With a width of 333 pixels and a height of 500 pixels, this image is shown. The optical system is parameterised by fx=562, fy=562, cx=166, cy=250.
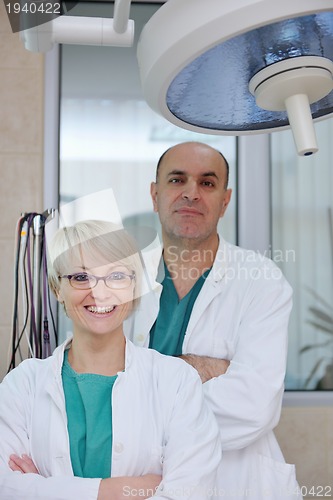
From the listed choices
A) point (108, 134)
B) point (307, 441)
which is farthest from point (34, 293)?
point (307, 441)

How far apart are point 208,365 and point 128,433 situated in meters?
0.29

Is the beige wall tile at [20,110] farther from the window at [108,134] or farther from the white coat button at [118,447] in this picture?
the white coat button at [118,447]

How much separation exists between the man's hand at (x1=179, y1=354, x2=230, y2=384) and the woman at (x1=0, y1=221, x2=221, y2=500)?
163 millimetres

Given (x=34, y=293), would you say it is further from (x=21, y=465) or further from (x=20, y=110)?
(x=20, y=110)

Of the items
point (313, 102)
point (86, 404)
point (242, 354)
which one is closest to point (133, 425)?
point (86, 404)

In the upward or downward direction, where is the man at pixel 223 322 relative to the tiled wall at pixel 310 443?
upward

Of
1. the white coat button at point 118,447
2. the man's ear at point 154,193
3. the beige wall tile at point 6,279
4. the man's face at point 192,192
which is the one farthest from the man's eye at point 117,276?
the beige wall tile at point 6,279

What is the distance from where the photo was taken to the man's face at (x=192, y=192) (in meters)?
1.23

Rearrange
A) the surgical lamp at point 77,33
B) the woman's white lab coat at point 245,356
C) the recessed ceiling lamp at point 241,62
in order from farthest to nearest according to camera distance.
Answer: the woman's white lab coat at point 245,356, the surgical lamp at point 77,33, the recessed ceiling lamp at point 241,62

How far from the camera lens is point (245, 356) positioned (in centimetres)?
106

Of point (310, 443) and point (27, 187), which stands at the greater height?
point (27, 187)

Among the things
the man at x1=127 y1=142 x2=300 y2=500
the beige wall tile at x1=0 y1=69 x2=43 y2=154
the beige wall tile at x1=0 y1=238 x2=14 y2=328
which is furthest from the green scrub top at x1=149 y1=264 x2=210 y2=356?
the beige wall tile at x1=0 y1=69 x2=43 y2=154

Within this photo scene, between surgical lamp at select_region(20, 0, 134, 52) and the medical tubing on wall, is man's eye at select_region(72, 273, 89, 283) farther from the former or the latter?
surgical lamp at select_region(20, 0, 134, 52)

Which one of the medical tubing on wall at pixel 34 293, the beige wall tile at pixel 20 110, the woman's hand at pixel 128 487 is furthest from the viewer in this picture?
the beige wall tile at pixel 20 110
